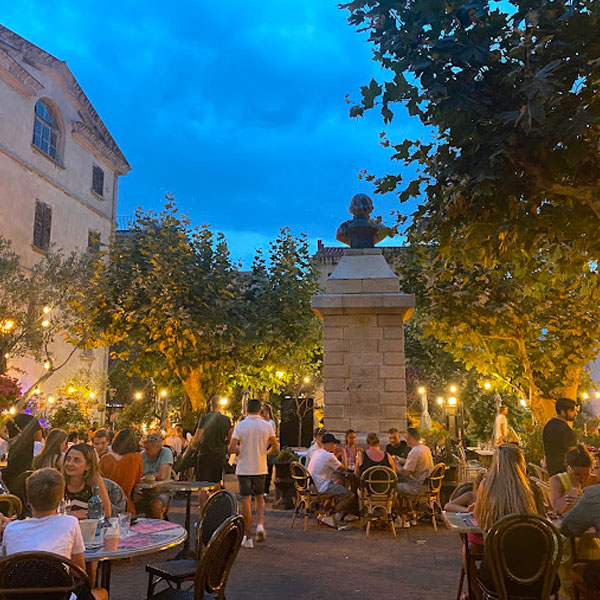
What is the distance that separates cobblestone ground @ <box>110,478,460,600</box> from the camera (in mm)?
5543

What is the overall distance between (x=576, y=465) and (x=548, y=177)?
2.44m

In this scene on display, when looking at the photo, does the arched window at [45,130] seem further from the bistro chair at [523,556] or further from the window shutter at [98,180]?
the bistro chair at [523,556]

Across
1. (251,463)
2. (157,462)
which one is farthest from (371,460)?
(157,462)

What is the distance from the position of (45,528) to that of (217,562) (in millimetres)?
1065

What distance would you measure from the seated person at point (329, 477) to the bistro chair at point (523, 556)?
507cm

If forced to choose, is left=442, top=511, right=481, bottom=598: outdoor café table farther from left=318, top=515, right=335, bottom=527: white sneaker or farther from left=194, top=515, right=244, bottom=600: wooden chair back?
left=318, top=515, right=335, bottom=527: white sneaker

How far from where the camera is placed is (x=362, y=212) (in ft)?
38.1

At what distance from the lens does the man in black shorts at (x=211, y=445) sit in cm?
826

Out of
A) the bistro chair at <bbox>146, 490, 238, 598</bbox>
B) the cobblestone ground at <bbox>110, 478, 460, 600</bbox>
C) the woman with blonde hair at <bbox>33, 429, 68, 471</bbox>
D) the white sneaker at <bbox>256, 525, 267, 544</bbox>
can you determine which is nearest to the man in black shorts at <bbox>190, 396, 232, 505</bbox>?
the white sneaker at <bbox>256, 525, 267, 544</bbox>

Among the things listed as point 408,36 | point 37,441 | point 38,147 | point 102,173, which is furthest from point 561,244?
point 102,173

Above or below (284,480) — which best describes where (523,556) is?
above

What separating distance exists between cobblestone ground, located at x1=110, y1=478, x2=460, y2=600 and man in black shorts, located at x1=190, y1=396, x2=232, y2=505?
1.22m

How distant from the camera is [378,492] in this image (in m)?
8.29

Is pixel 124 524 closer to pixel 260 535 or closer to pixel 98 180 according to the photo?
pixel 260 535
